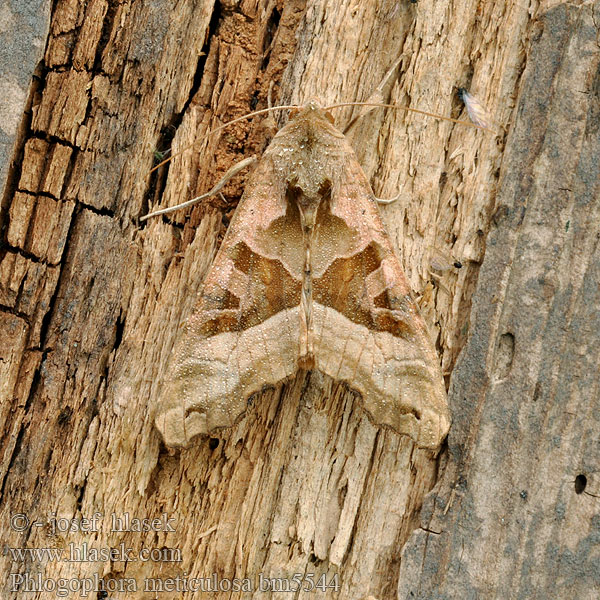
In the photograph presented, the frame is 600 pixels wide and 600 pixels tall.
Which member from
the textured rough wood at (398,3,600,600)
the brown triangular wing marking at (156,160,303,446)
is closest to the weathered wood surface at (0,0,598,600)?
the textured rough wood at (398,3,600,600)

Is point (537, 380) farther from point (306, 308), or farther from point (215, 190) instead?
point (215, 190)

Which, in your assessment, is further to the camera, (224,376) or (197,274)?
(197,274)

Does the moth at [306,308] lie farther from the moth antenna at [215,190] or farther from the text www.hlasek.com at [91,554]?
the text www.hlasek.com at [91,554]

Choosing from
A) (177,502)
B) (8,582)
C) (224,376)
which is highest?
(224,376)

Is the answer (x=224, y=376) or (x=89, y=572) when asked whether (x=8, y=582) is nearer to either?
(x=89, y=572)

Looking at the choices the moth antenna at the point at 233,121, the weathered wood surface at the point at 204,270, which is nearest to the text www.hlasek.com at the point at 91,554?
the weathered wood surface at the point at 204,270

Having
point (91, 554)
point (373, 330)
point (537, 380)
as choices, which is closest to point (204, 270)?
point (373, 330)

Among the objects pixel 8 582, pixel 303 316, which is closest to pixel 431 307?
pixel 303 316
